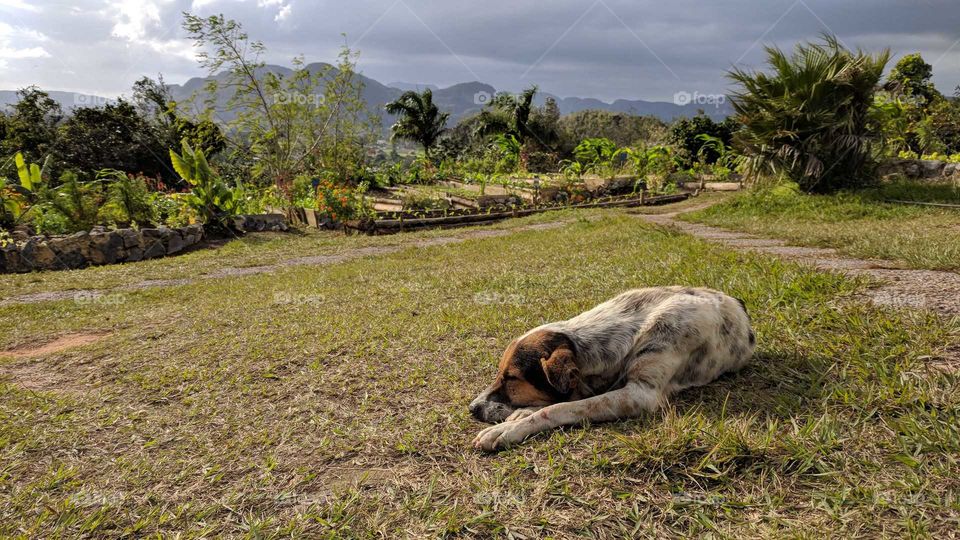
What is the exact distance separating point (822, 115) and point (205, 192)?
1457 centimetres

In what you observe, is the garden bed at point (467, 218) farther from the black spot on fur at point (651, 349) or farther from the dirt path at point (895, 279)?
the black spot on fur at point (651, 349)

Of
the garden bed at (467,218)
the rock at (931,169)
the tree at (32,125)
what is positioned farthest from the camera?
the tree at (32,125)

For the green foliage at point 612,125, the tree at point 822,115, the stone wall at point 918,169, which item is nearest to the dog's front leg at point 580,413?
the tree at point 822,115

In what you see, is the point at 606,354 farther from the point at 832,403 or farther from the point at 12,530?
the point at 12,530

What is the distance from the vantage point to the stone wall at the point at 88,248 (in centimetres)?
963

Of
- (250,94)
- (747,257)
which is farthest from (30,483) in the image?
(250,94)

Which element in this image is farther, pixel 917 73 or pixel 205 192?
pixel 917 73

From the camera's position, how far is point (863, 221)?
861 centimetres

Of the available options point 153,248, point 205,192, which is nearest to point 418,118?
point 205,192

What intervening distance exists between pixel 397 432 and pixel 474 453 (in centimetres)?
46

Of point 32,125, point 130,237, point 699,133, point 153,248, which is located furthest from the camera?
point 699,133

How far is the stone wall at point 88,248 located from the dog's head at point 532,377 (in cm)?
1100

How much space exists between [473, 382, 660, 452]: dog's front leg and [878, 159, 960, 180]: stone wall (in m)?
13.8

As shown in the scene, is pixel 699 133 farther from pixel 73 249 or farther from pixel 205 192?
pixel 73 249
